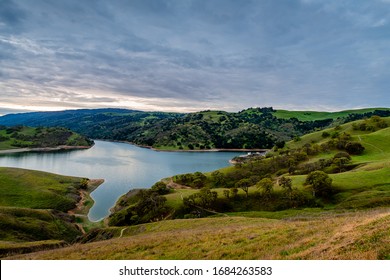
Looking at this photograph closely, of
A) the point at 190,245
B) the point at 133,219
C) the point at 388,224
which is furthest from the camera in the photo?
the point at 133,219

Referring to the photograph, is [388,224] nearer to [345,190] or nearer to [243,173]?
[345,190]

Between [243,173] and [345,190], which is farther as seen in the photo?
[243,173]

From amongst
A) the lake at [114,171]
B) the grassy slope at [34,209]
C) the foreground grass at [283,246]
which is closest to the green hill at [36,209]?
the grassy slope at [34,209]

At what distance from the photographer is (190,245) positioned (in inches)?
923

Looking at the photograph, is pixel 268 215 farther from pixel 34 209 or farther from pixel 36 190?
pixel 36 190

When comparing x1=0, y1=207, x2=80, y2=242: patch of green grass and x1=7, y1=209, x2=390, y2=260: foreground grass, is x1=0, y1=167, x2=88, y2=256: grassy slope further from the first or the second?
x1=7, y1=209, x2=390, y2=260: foreground grass

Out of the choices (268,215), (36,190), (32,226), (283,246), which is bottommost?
(32,226)

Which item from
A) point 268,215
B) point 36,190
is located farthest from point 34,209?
point 268,215

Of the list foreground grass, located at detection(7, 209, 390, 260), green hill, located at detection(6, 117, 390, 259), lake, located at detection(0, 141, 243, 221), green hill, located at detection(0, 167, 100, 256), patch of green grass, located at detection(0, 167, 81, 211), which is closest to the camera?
foreground grass, located at detection(7, 209, 390, 260)

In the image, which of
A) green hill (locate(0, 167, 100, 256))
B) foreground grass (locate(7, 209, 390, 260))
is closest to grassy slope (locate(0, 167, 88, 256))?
green hill (locate(0, 167, 100, 256))

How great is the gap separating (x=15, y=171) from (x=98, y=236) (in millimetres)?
79165

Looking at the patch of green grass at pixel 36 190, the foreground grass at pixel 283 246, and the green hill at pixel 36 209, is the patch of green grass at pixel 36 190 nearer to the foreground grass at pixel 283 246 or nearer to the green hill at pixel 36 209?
the green hill at pixel 36 209

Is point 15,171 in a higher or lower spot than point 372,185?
lower
